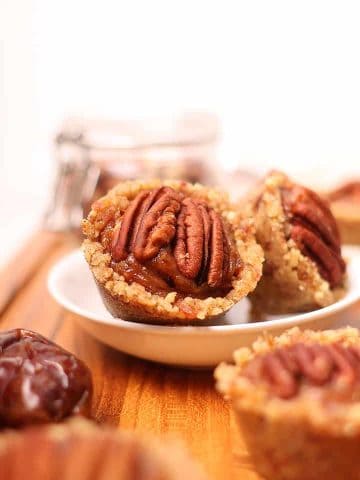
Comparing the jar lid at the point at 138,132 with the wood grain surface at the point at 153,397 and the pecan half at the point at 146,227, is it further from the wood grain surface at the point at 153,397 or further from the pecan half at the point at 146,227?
the pecan half at the point at 146,227

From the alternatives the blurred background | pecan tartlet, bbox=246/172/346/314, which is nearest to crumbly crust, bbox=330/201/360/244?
pecan tartlet, bbox=246/172/346/314

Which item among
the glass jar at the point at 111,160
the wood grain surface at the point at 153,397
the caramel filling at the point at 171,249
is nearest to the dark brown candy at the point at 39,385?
the wood grain surface at the point at 153,397

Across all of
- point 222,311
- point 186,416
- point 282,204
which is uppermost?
point 282,204

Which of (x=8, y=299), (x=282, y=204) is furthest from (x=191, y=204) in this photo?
(x=8, y=299)

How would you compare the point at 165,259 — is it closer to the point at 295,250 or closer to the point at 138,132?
the point at 295,250

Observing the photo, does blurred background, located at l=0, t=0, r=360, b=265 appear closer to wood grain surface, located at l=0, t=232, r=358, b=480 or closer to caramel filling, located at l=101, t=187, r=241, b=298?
wood grain surface, located at l=0, t=232, r=358, b=480

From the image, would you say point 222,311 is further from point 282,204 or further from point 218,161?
point 218,161
